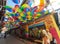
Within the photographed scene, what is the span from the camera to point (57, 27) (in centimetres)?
197

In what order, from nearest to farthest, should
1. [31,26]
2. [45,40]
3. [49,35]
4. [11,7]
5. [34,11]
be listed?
[49,35] < [45,40] < [34,11] < [31,26] < [11,7]

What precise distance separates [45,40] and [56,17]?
0.45 meters

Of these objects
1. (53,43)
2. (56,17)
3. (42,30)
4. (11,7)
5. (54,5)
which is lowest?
(53,43)

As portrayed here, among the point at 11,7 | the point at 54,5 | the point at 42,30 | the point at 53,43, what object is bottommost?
the point at 53,43

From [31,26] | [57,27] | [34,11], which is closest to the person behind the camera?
[57,27]

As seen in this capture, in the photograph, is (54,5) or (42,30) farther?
(42,30)

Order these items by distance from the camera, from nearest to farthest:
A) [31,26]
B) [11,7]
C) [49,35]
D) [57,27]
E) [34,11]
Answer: [57,27] → [49,35] → [34,11] → [31,26] → [11,7]

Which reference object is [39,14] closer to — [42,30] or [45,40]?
[42,30]

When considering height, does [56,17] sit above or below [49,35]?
above

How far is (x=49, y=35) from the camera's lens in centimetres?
217

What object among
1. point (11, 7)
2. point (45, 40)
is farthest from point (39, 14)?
point (11, 7)

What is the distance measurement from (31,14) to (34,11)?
147mm

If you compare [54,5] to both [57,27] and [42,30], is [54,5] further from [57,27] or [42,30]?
[42,30]

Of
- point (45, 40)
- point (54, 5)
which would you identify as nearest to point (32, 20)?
point (45, 40)
